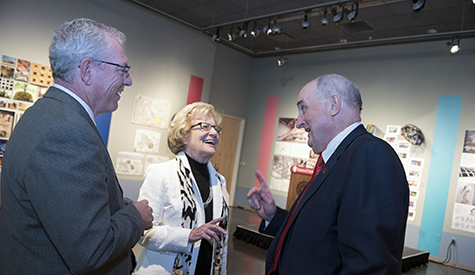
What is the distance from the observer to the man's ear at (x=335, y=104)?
4.91 feet

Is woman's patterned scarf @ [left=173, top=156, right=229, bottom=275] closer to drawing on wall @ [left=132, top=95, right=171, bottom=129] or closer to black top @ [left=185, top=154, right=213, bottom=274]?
black top @ [left=185, top=154, right=213, bottom=274]

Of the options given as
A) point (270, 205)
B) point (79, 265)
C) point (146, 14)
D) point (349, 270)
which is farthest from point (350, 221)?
point (146, 14)

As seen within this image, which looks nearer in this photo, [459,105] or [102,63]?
[102,63]

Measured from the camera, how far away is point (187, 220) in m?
1.97

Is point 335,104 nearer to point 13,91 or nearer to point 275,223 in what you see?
point 275,223

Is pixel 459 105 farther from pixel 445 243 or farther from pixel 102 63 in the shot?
pixel 102 63

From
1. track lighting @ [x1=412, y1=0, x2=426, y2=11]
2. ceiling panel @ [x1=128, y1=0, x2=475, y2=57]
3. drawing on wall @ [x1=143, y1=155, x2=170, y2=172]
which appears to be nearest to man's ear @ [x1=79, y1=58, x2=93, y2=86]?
ceiling panel @ [x1=128, y1=0, x2=475, y2=57]

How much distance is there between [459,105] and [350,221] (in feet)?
21.2

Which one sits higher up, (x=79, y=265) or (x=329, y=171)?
(x=329, y=171)

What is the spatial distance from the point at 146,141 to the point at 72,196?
248 inches

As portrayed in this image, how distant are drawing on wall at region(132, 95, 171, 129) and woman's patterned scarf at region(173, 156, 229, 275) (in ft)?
16.7

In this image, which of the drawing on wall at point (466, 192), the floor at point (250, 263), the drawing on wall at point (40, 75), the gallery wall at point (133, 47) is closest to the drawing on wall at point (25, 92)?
the drawing on wall at point (40, 75)

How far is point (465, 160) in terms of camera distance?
6109mm

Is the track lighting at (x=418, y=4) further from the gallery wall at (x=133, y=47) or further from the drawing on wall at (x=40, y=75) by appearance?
the drawing on wall at (x=40, y=75)
